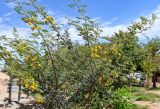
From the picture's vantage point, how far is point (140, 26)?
624 cm

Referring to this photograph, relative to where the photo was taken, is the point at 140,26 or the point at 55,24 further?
the point at 140,26

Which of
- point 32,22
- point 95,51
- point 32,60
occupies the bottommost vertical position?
point 32,60

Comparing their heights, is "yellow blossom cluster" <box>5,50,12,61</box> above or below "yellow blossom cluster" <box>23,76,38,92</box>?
above

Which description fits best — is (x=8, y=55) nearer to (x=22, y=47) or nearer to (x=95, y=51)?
(x=22, y=47)

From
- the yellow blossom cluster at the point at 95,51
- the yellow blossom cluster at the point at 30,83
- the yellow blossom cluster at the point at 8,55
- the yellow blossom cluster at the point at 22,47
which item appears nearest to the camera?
the yellow blossom cluster at the point at 30,83

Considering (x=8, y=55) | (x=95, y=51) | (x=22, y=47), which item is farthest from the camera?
(x=95, y=51)

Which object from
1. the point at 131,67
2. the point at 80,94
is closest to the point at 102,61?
the point at 80,94

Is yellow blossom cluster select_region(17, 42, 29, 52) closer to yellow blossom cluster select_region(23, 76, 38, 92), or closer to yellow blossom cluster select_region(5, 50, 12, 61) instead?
yellow blossom cluster select_region(5, 50, 12, 61)

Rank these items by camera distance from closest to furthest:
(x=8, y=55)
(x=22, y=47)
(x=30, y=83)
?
(x=30, y=83), (x=8, y=55), (x=22, y=47)

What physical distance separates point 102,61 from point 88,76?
0.31m

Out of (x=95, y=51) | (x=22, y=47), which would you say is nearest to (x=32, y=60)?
(x=22, y=47)

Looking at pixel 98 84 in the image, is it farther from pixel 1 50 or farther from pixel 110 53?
pixel 1 50

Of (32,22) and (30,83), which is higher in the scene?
(32,22)

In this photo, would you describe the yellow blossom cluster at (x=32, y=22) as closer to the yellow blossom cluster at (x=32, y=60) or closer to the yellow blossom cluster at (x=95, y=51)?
the yellow blossom cluster at (x=32, y=60)
